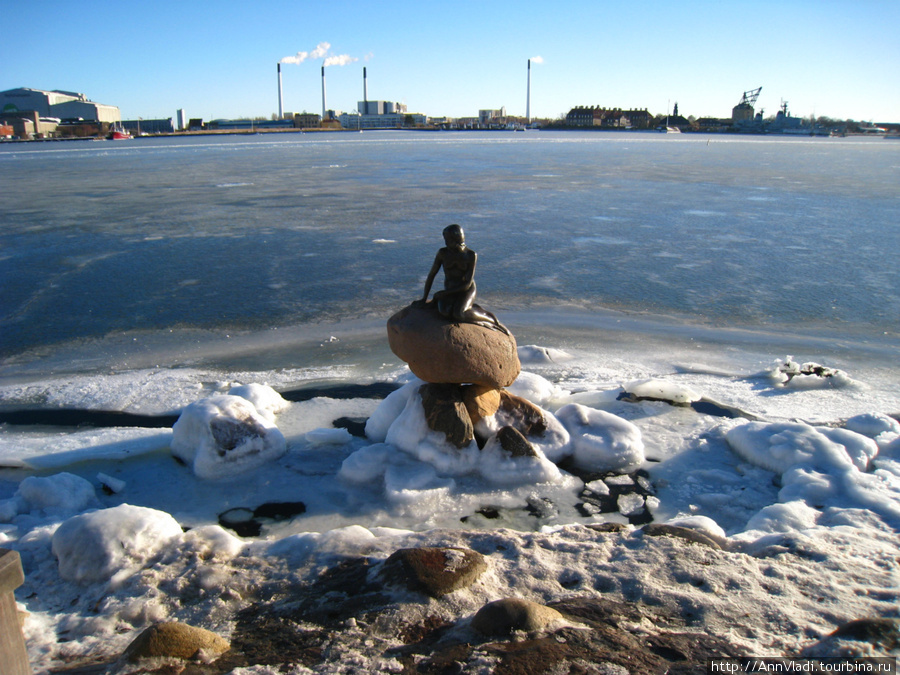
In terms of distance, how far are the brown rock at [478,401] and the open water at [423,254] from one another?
4.44 meters

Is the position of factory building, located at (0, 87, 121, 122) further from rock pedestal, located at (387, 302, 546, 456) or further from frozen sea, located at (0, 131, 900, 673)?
rock pedestal, located at (387, 302, 546, 456)

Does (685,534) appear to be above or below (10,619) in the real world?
below

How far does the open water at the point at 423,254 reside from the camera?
10.5 meters

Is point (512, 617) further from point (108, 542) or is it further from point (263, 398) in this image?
point (263, 398)

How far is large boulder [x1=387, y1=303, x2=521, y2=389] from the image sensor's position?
5703 millimetres

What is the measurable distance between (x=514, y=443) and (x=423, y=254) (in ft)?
29.7

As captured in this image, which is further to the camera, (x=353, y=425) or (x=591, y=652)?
(x=353, y=425)

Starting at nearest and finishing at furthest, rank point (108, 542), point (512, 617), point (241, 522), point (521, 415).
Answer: point (512, 617) → point (108, 542) → point (241, 522) → point (521, 415)

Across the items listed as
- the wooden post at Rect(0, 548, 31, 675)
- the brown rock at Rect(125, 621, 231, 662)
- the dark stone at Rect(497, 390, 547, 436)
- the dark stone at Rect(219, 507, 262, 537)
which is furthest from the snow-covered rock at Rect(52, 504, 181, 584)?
the dark stone at Rect(497, 390, 547, 436)

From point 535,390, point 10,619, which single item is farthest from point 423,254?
point 10,619

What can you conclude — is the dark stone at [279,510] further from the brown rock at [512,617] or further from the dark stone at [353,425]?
the brown rock at [512,617]

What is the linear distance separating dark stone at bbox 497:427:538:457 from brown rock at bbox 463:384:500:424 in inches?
12.7

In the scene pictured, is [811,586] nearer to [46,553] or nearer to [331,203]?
[46,553]

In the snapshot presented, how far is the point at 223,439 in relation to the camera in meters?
5.76
